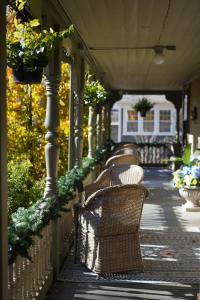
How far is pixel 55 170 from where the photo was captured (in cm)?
382

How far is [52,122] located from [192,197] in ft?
11.6

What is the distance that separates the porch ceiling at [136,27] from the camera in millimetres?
4020

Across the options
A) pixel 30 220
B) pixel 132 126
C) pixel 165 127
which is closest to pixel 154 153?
pixel 132 126

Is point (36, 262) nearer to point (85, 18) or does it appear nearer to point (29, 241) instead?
point (29, 241)

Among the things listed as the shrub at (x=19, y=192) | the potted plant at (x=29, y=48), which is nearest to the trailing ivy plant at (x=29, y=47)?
the potted plant at (x=29, y=48)

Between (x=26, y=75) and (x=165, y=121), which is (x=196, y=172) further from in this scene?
(x=165, y=121)

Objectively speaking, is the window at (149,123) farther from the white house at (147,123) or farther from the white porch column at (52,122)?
the white porch column at (52,122)

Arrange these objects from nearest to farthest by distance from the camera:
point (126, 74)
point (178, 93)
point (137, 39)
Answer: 1. point (137, 39)
2. point (126, 74)
3. point (178, 93)

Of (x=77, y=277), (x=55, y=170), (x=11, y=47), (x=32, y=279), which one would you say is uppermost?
(x=11, y=47)

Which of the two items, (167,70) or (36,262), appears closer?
(36,262)

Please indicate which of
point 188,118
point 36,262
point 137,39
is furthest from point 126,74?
point 36,262

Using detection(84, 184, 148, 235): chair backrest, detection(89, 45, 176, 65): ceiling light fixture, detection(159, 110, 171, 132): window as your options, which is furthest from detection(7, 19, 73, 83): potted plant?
detection(159, 110, 171, 132): window

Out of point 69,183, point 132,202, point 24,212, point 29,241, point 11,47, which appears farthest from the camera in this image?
point 69,183

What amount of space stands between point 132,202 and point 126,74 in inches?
261
